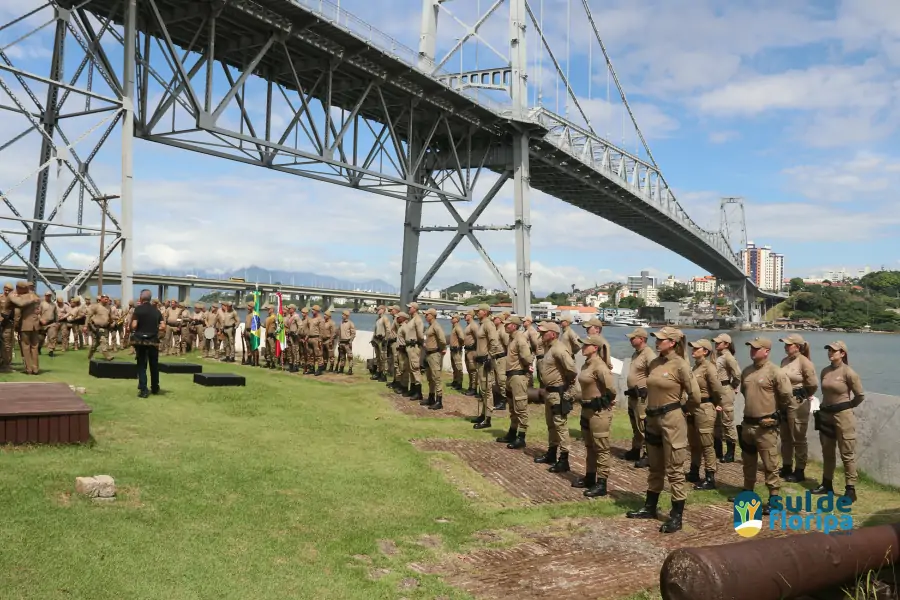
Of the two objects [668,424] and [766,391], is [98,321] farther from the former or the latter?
[766,391]

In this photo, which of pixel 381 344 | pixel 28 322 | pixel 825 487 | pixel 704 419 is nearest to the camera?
pixel 825 487

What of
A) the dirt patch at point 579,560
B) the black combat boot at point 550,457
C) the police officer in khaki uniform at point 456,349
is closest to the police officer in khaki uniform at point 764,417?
the dirt patch at point 579,560

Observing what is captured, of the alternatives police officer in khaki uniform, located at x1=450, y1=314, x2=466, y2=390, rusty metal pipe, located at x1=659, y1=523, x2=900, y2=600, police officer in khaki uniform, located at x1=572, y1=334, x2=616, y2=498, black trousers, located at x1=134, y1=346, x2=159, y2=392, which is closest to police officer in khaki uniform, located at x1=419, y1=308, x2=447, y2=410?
police officer in khaki uniform, located at x1=450, y1=314, x2=466, y2=390

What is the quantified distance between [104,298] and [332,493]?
1167 cm

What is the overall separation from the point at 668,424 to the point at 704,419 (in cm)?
206

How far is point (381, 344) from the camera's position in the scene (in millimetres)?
16188

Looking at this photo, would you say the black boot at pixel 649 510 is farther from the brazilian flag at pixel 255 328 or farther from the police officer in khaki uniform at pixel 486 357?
the brazilian flag at pixel 255 328

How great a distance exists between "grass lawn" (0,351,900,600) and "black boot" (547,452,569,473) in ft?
3.52

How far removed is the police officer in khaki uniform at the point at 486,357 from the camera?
11016 millimetres

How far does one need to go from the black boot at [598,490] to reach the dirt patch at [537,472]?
0.08 meters

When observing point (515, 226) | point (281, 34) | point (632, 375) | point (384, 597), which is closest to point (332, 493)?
point (384, 597)

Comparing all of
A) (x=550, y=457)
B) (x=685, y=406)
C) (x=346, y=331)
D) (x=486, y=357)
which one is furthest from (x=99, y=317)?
(x=685, y=406)

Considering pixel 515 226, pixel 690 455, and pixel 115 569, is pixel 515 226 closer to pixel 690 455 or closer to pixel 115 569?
pixel 690 455

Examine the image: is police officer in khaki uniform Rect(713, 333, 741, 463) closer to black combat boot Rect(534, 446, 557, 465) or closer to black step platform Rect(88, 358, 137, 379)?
black combat boot Rect(534, 446, 557, 465)
